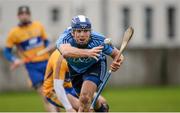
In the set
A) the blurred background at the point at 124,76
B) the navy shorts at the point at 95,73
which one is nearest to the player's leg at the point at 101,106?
the navy shorts at the point at 95,73

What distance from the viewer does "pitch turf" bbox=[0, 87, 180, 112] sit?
21531mm

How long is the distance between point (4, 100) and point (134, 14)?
35232 millimetres

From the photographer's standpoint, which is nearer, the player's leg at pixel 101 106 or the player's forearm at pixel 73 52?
the player's forearm at pixel 73 52

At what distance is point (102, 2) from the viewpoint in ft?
187

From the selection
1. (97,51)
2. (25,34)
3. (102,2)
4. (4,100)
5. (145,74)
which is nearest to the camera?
(97,51)

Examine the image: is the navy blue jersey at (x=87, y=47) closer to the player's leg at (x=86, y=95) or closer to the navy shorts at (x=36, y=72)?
the player's leg at (x=86, y=95)

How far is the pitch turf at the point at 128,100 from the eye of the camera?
70.6 feet

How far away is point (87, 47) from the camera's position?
12773 millimetres

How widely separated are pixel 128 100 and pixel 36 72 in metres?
7.80

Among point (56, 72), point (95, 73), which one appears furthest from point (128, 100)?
point (95, 73)

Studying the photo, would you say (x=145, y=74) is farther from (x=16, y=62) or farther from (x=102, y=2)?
(x=102, y=2)

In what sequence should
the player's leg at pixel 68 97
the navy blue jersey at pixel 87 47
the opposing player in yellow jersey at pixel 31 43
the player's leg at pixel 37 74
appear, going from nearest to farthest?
the navy blue jersey at pixel 87 47 → the player's leg at pixel 68 97 → the player's leg at pixel 37 74 → the opposing player in yellow jersey at pixel 31 43

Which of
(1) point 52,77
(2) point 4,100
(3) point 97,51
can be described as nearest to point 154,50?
(2) point 4,100

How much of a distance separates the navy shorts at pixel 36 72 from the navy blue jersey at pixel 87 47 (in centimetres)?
436
